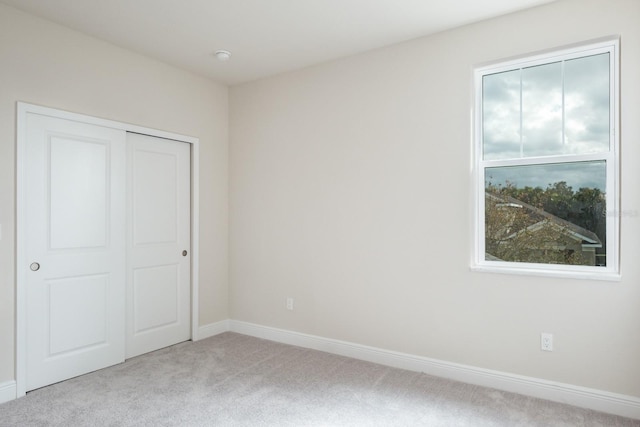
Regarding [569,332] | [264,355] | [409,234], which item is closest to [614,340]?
[569,332]

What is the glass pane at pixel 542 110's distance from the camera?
285 cm

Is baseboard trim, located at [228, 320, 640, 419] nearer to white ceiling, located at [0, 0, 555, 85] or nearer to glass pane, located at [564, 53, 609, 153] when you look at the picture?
glass pane, located at [564, 53, 609, 153]

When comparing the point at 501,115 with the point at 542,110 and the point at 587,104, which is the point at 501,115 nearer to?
the point at 542,110

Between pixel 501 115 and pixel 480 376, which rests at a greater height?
pixel 501 115

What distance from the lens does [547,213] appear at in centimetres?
290

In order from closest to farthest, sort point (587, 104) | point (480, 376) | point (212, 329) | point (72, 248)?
point (587, 104), point (480, 376), point (72, 248), point (212, 329)

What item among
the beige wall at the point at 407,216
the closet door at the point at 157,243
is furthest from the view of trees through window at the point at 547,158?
the closet door at the point at 157,243

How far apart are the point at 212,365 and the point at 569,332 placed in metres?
2.77

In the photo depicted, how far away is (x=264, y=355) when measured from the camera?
3.71 m

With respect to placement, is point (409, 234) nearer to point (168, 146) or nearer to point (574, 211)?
point (574, 211)

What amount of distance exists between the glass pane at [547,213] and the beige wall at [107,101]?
2813 mm

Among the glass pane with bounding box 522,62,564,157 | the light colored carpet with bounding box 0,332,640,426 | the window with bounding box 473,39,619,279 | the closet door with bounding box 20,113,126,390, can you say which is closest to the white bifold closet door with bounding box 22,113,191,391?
the closet door with bounding box 20,113,126,390

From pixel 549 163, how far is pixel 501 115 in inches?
20.0

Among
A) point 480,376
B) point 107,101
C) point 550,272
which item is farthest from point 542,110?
point 107,101
